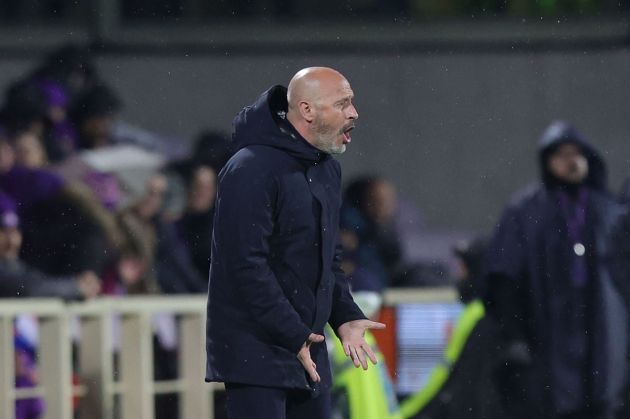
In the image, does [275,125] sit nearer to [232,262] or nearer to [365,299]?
[232,262]

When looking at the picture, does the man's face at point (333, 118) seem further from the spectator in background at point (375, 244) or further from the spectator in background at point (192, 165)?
the spectator in background at point (192, 165)

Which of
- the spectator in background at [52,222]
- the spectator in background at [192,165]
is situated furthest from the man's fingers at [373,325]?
the spectator in background at [192,165]

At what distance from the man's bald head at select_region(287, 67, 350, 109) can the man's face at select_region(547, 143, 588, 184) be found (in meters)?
3.43

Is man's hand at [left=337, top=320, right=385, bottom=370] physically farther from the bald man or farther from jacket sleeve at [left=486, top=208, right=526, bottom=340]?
jacket sleeve at [left=486, top=208, right=526, bottom=340]

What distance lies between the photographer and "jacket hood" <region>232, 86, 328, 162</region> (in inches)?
169

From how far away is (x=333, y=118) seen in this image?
4.26 metres

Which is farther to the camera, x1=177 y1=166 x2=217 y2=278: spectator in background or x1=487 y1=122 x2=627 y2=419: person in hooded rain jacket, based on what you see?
x1=177 y1=166 x2=217 y2=278: spectator in background

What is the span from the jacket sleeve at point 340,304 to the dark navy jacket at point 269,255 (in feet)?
0.16

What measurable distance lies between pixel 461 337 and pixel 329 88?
4158 mm

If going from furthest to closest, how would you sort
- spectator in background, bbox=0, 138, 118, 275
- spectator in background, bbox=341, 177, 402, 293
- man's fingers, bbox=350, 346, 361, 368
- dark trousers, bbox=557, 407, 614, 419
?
spectator in background, bbox=341, 177, 402, 293
dark trousers, bbox=557, 407, 614, 419
spectator in background, bbox=0, 138, 118, 275
man's fingers, bbox=350, 346, 361, 368

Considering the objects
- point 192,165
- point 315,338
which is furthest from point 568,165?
point 315,338

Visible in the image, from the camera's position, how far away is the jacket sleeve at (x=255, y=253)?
13.6ft

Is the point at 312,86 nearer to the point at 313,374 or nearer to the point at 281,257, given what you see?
the point at 281,257

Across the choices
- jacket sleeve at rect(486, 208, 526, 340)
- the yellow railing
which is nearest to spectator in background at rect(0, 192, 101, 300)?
the yellow railing
